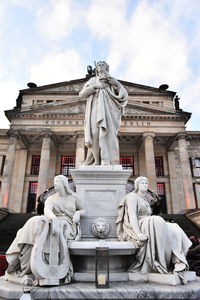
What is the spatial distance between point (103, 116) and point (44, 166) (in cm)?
2381

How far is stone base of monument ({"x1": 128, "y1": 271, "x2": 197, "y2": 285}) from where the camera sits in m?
2.74

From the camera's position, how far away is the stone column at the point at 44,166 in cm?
2608

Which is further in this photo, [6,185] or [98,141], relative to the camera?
[6,185]

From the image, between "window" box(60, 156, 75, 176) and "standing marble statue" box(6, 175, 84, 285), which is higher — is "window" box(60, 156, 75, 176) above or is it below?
above

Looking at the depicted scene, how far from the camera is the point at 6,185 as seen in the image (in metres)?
25.9

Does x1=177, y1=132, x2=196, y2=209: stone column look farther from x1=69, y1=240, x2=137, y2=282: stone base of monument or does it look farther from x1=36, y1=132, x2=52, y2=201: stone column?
x1=69, y1=240, x2=137, y2=282: stone base of monument

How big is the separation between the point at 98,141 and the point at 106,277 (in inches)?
106

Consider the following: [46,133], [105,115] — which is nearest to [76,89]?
[46,133]

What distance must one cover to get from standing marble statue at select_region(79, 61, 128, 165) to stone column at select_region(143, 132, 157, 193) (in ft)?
73.7

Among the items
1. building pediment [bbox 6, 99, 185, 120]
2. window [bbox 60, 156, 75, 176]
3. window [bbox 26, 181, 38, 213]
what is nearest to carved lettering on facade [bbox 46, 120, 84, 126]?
building pediment [bbox 6, 99, 185, 120]

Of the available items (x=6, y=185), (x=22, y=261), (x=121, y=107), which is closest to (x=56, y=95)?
(x=6, y=185)

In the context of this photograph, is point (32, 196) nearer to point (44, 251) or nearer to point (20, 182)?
point (20, 182)

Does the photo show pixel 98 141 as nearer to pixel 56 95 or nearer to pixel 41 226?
pixel 41 226

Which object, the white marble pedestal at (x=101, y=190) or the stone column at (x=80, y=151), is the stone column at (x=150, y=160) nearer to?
the stone column at (x=80, y=151)
